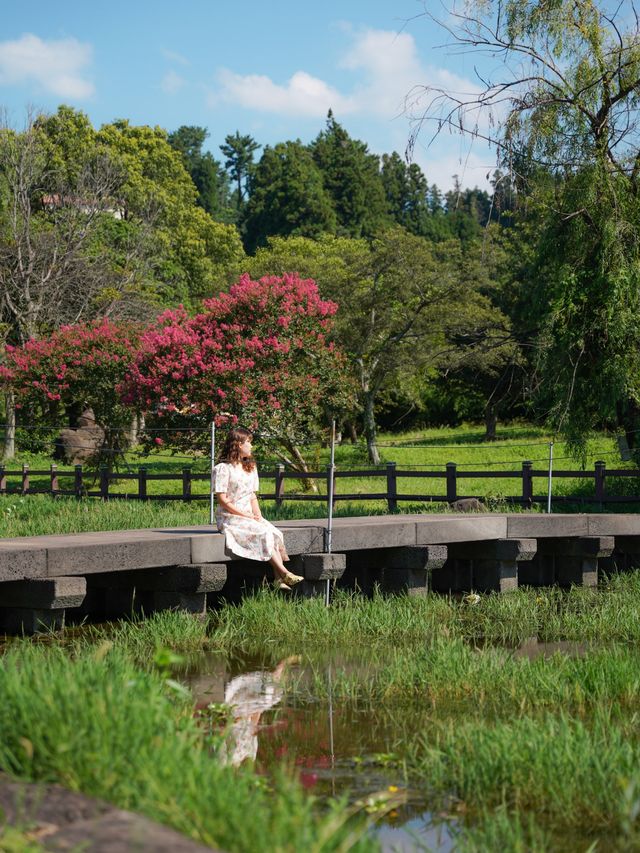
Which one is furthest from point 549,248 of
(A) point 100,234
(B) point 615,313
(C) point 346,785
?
(A) point 100,234

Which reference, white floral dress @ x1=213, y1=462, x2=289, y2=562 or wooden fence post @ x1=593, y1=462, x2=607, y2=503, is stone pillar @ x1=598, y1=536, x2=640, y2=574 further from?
white floral dress @ x1=213, y1=462, x2=289, y2=562

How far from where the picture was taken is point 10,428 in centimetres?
3653

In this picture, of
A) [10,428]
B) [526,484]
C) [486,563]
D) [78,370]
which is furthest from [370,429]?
[486,563]

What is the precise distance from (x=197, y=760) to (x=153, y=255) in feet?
Result: 148

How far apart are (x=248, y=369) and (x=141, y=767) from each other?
21476 mm

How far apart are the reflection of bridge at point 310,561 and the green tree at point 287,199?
52302mm

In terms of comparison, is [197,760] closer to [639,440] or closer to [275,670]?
[275,670]

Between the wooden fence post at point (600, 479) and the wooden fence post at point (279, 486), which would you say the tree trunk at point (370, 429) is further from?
the wooden fence post at point (600, 479)

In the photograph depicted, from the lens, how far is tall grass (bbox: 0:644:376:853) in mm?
3750

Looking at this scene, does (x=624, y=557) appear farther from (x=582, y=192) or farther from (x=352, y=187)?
(x=352, y=187)

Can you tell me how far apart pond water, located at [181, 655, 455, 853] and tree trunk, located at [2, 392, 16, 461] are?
2697 centimetres

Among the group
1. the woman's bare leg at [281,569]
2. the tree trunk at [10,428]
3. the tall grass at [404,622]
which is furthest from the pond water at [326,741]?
the tree trunk at [10,428]

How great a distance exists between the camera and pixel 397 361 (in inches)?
1407

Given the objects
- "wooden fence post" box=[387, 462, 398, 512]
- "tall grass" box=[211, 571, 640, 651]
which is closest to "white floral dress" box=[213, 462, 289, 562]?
"tall grass" box=[211, 571, 640, 651]
